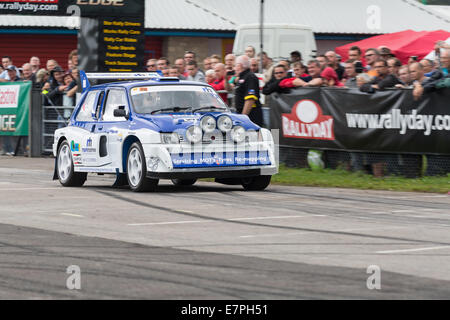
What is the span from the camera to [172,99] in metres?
16.4

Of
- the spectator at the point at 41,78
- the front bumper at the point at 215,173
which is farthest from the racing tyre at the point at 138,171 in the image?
the spectator at the point at 41,78

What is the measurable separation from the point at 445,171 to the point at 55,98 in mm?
11421

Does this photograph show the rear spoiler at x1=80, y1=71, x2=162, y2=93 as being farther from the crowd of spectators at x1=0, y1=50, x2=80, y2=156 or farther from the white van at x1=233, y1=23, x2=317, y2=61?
the white van at x1=233, y1=23, x2=317, y2=61

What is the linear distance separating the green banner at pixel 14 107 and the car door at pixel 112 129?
9496mm

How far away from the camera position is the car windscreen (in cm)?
1620

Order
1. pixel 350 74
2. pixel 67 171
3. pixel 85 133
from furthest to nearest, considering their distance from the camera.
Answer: pixel 350 74
pixel 67 171
pixel 85 133

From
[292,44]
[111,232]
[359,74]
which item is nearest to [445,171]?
[359,74]

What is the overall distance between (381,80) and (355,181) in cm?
185

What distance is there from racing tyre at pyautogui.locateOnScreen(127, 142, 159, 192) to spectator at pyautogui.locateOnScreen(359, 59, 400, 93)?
442cm

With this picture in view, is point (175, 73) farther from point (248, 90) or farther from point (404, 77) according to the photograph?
point (404, 77)

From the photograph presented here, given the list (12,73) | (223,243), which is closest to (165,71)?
(12,73)

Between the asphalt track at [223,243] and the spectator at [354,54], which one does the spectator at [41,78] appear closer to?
the spectator at [354,54]

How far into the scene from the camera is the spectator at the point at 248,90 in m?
18.5

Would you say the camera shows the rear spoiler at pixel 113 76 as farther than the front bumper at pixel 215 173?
Yes
